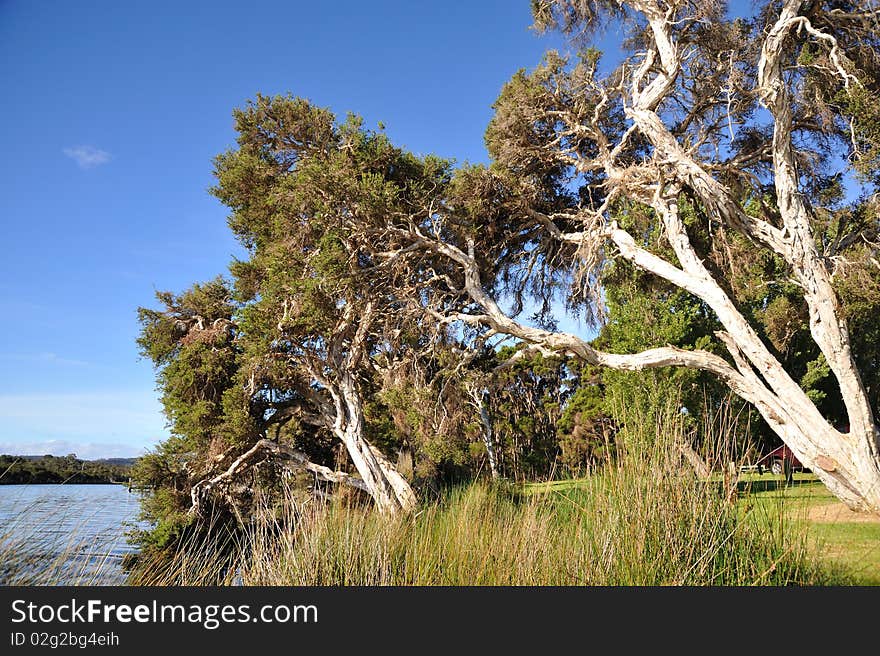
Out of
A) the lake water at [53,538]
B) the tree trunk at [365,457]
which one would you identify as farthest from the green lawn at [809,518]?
the tree trunk at [365,457]

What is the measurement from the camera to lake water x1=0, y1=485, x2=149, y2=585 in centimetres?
418

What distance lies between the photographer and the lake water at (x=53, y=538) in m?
4.18

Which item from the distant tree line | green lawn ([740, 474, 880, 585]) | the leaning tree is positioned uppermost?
the leaning tree

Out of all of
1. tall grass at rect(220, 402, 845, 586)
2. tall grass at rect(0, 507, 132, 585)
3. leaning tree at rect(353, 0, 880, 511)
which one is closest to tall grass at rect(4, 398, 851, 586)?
tall grass at rect(220, 402, 845, 586)

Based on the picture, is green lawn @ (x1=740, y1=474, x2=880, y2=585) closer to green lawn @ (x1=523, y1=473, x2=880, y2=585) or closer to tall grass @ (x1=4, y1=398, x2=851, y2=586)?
green lawn @ (x1=523, y1=473, x2=880, y2=585)

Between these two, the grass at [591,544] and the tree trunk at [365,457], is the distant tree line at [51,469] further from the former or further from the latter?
the tree trunk at [365,457]

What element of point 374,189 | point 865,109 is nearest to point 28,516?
point 374,189

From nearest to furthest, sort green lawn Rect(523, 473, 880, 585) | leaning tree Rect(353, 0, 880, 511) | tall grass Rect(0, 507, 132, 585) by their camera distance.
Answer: green lawn Rect(523, 473, 880, 585) → tall grass Rect(0, 507, 132, 585) → leaning tree Rect(353, 0, 880, 511)

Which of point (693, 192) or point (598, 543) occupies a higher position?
point (693, 192)

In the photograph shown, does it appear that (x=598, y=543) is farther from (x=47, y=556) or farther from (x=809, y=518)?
(x=47, y=556)

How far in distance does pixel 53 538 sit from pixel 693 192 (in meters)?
12.4

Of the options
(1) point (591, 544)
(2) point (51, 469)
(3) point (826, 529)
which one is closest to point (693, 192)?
(3) point (826, 529)

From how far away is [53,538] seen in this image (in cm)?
449

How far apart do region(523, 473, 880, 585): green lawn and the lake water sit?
12.9 feet
